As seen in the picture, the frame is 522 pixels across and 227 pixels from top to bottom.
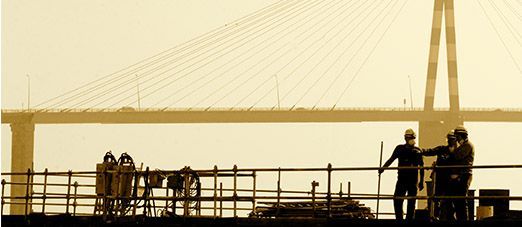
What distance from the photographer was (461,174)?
24672mm

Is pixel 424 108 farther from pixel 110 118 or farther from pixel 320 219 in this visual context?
pixel 320 219

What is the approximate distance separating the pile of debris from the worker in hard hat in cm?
258

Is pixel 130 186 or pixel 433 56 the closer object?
pixel 130 186

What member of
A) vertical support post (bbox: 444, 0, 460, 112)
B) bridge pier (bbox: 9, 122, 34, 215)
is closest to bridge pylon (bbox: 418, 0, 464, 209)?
vertical support post (bbox: 444, 0, 460, 112)

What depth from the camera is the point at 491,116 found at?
105500 mm

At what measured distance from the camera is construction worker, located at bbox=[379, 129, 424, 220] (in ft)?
83.8

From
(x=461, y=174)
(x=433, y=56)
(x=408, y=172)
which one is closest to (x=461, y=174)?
(x=461, y=174)

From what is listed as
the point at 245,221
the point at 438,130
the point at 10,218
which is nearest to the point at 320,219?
the point at 245,221

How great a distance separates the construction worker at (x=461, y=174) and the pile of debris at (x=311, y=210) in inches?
101

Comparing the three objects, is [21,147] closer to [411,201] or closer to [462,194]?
[411,201]

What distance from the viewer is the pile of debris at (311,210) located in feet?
89.4

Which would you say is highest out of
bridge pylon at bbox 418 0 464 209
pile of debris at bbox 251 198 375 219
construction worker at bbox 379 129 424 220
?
bridge pylon at bbox 418 0 464 209

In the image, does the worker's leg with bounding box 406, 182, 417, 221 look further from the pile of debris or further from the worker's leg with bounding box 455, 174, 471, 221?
the pile of debris

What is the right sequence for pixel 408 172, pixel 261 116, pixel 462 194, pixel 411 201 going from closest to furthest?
pixel 462 194 < pixel 411 201 < pixel 408 172 < pixel 261 116
